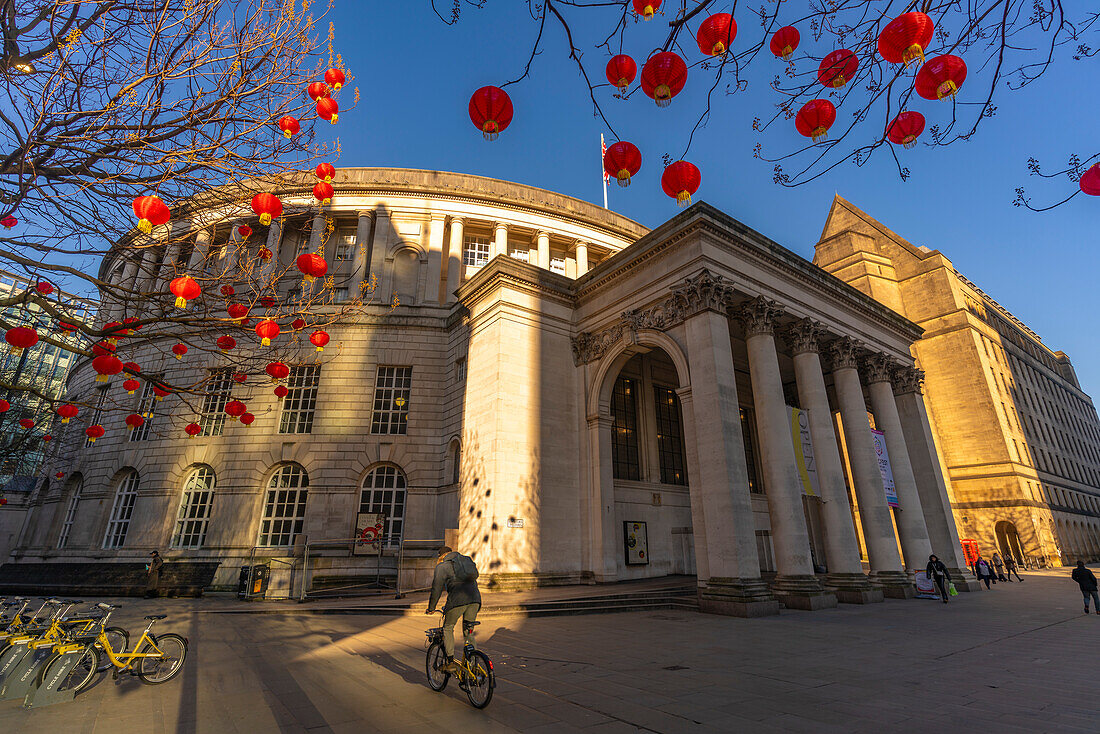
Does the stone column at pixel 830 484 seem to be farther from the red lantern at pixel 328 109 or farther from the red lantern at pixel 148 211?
the red lantern at pixel 148 211

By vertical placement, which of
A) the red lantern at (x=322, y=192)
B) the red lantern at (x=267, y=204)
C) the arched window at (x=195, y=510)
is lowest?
the arched window at (x=195, y=510)

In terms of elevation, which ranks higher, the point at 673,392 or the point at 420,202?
the point at 420,202

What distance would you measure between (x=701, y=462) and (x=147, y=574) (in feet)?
75.2

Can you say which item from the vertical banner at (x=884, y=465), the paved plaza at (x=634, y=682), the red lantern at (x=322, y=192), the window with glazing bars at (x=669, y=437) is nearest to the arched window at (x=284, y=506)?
the paved plaza at (x=634, y=682)

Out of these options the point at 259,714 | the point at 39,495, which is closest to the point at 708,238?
the point at 259,714

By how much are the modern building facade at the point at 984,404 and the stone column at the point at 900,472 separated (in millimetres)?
23239

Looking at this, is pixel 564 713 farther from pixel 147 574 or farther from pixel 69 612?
pixel 147 574

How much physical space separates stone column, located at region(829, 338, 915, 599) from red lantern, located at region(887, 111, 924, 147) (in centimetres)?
1777

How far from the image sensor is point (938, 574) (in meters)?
17.3

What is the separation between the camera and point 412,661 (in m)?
7.98

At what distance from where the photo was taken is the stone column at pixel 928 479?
21.9 meters

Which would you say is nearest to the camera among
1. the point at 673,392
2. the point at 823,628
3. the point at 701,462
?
the point at 823,628

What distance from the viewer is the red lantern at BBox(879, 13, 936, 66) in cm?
448

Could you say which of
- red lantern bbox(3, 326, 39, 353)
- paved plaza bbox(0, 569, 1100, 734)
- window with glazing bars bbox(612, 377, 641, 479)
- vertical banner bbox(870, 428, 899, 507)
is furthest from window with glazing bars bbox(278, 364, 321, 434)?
vertical banner bbox(870, 428, 899, 507)
